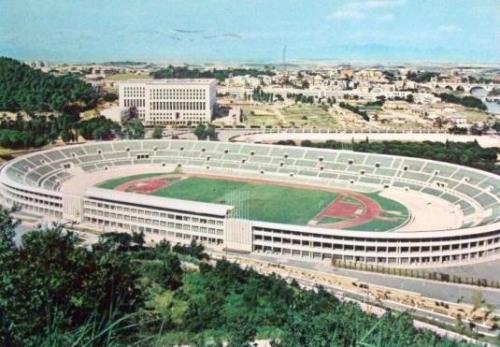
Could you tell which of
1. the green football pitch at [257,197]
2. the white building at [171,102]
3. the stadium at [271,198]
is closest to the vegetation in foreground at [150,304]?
the stadium at [271,198]

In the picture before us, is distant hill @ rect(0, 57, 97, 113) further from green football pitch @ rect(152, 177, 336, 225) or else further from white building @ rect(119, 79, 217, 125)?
green football pitch @ rect(152, 177, 336, 225)

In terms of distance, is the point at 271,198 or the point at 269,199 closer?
the point at 269,199

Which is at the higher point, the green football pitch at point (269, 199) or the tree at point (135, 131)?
the tree at point (135, 131)

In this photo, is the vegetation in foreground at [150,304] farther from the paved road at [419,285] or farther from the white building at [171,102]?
the white building at [171,102]

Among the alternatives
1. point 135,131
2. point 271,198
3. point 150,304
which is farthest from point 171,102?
point 150,304

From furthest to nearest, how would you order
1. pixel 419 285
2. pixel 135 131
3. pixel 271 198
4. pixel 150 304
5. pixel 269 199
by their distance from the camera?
pixel 135 131, pixel 271 198, pixel 269 199, pixel 419 285, pixel 150 304

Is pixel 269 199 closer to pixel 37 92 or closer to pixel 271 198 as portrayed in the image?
pixel 271 198

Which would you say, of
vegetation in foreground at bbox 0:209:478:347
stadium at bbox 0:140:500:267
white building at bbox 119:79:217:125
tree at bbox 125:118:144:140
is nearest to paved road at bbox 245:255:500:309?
stadium at bbox 0:140:500:267
